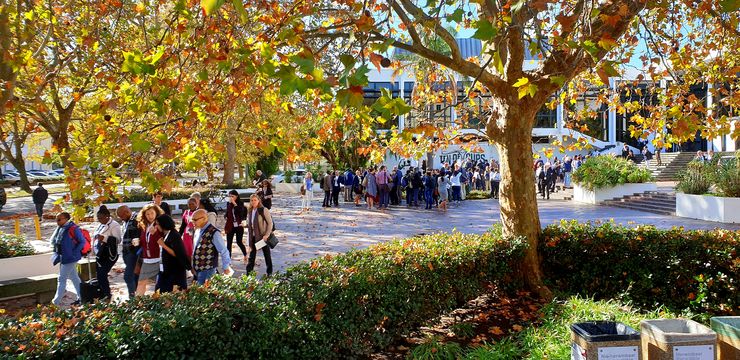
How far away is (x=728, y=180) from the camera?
16344 mm

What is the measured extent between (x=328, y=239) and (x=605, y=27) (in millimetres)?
9467

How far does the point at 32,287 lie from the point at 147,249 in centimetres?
253

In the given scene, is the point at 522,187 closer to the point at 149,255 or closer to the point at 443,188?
the point at 149,255

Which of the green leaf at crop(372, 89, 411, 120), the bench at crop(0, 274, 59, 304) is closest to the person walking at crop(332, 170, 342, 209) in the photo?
the bench at crop(0, 274, 59, 304)

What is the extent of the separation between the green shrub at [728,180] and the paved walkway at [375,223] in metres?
1.21

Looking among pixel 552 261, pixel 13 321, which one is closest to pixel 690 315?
pixel 552 261

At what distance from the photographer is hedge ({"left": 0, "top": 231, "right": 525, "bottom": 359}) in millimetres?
3818

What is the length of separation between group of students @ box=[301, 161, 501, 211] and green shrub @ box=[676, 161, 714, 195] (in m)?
8.34

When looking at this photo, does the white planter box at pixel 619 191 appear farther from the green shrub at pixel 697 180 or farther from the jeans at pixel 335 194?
the jeans at pixel 335 194

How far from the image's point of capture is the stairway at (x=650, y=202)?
19.7 m

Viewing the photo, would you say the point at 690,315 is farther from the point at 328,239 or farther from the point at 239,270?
the point at 328,239

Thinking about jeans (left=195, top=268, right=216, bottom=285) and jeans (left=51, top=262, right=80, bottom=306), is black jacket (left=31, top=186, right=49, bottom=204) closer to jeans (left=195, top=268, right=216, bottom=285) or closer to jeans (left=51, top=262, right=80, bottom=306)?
jeans (left=51, top=262, right=80, bottom=306)

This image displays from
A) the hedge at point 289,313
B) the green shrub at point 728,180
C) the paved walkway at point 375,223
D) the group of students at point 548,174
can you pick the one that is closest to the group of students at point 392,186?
the paved walkway at point 375,223

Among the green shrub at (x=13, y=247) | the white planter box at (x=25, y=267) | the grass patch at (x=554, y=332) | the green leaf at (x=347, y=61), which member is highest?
the green leaf at (x=347, y=61)
